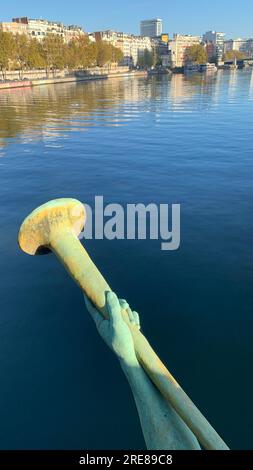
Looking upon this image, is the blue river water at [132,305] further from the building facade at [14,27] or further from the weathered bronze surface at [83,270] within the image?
the building facade at [14,27]

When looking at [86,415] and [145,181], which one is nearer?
[86,415]

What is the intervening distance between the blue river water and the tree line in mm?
101225

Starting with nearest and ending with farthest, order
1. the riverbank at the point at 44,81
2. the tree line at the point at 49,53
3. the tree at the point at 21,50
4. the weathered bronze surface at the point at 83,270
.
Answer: the weathered bronze surface at the point at 83,270 → the riverbank at the point at 44,81 → the tree line at the point at 49,53 → the tree at the point at 21,50

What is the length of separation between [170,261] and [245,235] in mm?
4063

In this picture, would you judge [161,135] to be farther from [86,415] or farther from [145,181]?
[86,415]

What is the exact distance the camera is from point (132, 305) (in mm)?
10930

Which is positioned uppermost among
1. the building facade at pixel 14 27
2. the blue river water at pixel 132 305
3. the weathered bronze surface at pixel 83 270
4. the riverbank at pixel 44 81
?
the building facade at pixel 14 27

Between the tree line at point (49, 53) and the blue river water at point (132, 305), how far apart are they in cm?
10123

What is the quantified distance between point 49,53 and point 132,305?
468ft

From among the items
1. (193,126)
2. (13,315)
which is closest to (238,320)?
(13,315)

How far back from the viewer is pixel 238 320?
1016 centimetres

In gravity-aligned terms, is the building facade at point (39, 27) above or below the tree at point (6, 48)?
above

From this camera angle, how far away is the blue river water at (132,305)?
766cm

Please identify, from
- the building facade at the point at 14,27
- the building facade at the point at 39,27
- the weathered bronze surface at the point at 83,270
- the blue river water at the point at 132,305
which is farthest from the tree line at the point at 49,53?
the weathered bronze surface at the point at 83,270
